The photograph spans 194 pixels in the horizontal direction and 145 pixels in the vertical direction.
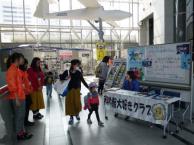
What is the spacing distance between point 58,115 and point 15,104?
7.49 feet

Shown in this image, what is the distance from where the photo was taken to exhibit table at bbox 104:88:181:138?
421cm

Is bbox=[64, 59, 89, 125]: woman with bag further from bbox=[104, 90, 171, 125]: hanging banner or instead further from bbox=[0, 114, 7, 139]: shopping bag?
bbox=[0, 114, 7, 139]: shopping bag

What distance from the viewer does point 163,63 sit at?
5.29 metres

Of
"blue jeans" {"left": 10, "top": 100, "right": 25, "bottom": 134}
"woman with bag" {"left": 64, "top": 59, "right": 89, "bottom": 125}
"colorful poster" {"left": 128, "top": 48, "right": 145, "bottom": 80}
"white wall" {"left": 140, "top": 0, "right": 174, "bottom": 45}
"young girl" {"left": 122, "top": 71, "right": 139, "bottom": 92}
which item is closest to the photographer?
"blue jeans" {"left": 10, "top": 100, "right": 25, "bottom": 134}

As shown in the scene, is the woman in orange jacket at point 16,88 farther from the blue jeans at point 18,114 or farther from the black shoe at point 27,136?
the black shoe at point 27,136

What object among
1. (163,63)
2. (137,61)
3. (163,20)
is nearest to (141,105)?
(163,63)

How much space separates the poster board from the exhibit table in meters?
0.64

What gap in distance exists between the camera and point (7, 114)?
3832 millimetres

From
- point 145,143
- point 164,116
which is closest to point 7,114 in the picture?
point 145,143

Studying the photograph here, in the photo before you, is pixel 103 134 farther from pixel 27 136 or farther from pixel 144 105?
pixel 27 136

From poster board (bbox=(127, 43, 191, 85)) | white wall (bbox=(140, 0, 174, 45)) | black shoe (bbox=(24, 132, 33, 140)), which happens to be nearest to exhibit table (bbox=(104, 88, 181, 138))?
poster board (bbox=(127, 43, 191, 85))

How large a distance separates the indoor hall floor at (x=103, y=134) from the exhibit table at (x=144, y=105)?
0.80ft

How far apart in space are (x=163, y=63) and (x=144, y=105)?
1.22 m

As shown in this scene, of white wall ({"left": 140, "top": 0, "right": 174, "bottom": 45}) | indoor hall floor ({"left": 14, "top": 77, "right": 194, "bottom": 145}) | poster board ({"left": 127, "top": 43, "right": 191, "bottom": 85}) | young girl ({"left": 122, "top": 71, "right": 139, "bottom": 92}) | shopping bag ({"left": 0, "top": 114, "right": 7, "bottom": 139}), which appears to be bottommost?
indoor hall floor ({"left": 14, "top": 77, "right": 194, "bottom": 145})
